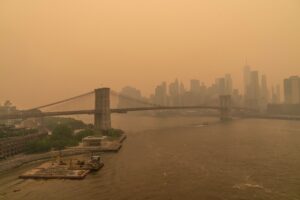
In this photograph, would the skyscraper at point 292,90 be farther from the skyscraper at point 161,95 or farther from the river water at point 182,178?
the river water at point 182,178

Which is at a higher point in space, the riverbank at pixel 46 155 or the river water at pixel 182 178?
the riverbank at pixel 46 155

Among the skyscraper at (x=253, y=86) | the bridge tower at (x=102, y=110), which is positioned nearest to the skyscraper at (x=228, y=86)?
the skyscraper at (x=253, y=86)

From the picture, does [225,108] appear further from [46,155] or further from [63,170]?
[63,170]

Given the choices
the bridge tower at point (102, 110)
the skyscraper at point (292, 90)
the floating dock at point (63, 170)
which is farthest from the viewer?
the skyscraper at point (292, 90)

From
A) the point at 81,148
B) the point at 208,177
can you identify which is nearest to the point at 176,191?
the point at 208,177

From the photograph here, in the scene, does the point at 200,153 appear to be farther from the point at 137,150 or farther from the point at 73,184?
the point at 73,184

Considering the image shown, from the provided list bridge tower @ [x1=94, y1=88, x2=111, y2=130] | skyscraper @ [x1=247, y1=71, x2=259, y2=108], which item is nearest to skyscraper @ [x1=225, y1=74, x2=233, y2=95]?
skyscraper @ [x1=247, y1=71, x2=259, y2=108]

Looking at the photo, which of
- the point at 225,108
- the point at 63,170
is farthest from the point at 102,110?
the point at 225,108

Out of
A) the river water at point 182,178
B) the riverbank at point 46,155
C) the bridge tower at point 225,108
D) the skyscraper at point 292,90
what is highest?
the skyscraper at point 292,90

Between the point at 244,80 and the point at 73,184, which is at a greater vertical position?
the point at 244,80

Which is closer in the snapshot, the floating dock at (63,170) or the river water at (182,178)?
the river water at (182,178)
